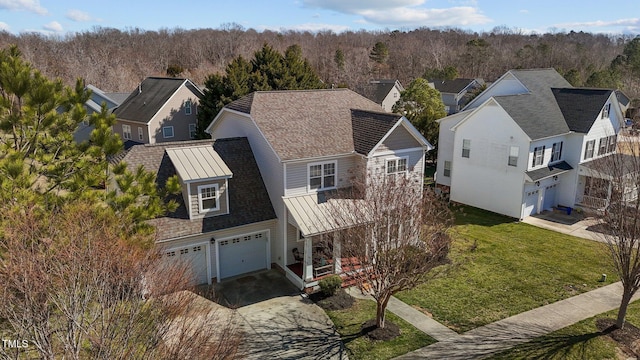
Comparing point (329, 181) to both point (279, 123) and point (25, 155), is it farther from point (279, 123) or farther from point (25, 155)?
point (25, 155)

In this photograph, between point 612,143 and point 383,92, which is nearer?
point 612,143

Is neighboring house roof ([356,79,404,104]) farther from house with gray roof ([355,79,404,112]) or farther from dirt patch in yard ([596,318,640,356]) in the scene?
Answer: dirt patch in yard ([596,318,640,356])

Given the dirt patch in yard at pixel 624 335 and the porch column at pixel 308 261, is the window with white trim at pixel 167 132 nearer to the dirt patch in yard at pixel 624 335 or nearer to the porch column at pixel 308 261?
the porch column at pixel 308 261

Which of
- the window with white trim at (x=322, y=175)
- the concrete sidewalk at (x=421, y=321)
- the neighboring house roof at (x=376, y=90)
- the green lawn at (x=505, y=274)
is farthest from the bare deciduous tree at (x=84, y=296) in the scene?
the neighboring house roof at (x=376, y=90)

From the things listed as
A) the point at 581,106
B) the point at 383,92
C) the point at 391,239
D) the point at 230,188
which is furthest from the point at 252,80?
the point at 383,92

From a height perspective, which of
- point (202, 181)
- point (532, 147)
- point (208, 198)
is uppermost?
point (532, 147)

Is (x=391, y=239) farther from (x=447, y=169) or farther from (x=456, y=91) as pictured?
(x=456, y=91)
